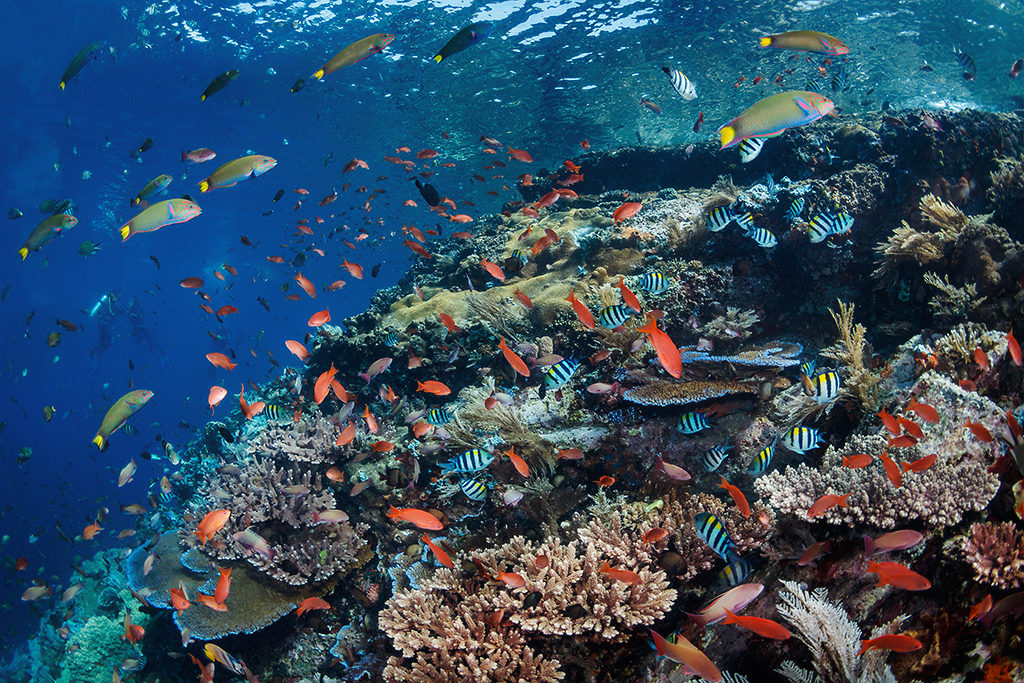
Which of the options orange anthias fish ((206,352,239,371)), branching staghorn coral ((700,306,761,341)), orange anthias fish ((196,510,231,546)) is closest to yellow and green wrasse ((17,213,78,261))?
orange anthias fish ((206,352,239,371))

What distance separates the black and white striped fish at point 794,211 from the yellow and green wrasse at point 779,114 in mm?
3701

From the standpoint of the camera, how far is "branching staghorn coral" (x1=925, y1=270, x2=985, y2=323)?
5094 millimetres

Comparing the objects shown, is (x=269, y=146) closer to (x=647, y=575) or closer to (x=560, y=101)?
(x=560, y=101)

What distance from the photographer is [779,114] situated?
3.11 meters

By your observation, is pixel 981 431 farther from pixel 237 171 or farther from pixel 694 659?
pixel 237 171

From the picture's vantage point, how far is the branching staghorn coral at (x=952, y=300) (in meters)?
5.09

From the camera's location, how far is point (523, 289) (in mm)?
7980

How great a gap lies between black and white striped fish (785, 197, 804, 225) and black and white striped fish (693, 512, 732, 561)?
216 inches

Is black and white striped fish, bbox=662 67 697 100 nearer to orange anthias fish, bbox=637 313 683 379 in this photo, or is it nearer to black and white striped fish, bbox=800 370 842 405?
black and white striped fish, bbox=800 370 842 405

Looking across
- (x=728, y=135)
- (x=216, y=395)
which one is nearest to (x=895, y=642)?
(x=728, y=135)

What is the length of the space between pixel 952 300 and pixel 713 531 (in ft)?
16.1

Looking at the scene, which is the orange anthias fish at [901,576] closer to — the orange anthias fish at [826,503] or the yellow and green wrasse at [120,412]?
the orange anthias fish at [826,503]

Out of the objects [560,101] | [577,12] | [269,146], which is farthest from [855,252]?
[269,146]

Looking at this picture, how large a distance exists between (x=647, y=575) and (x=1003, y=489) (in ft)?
9.06
